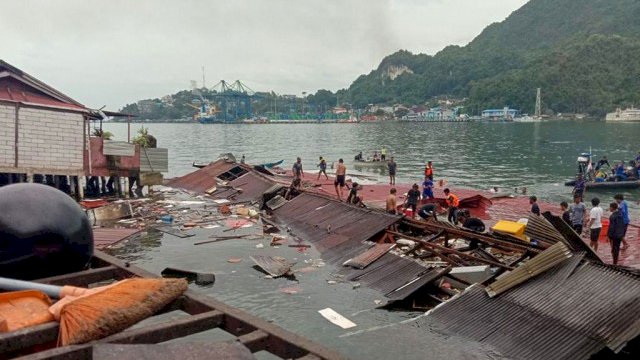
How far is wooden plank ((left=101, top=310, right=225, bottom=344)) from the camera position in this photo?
3736 mm

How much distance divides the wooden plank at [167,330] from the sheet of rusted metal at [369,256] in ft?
34.3

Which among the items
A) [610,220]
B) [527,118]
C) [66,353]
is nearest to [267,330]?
[66,353]

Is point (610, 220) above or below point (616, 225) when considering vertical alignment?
above

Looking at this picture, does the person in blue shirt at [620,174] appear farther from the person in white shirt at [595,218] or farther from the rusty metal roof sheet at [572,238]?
the rusty metal roof sheet at [572,238]

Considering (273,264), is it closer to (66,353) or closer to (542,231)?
(542,231)

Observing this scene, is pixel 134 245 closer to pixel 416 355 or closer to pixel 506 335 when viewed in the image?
pixel 416 355

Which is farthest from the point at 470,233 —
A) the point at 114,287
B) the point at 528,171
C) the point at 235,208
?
the point at 528,171

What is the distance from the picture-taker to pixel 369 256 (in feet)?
48.3

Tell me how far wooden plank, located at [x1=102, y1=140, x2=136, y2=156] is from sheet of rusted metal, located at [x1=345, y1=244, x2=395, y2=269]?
18.8 metres

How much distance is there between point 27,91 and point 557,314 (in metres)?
26.8

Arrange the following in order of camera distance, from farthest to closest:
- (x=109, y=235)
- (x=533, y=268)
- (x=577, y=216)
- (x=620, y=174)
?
1. (x=620, y=174)
2. (x=109, y=235)
3. (x=577, y=216)
4. (x=533, y=268)

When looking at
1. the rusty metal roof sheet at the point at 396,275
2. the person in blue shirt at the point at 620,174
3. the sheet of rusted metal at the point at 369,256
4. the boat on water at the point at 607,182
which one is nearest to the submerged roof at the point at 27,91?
the sheet of rusted metal at the point at 369,256

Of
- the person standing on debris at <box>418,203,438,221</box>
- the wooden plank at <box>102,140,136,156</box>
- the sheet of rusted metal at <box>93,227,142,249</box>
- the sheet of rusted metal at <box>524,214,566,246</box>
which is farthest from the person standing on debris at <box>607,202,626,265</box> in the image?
the wooden plank at <box>102,140,136,156</box>

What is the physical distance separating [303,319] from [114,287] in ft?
25.5
